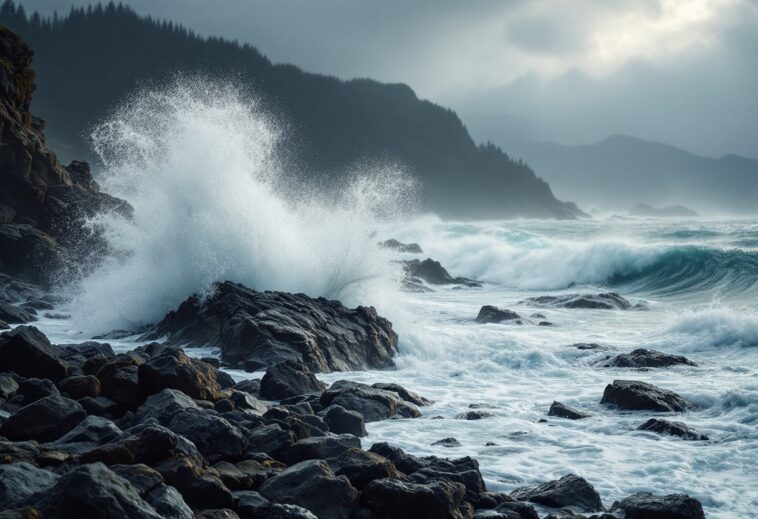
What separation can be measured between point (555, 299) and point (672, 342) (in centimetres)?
725

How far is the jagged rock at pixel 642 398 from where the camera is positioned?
8211 millimetres

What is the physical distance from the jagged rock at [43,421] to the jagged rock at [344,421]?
2.28 metres

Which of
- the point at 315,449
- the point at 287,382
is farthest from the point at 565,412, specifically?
the point at 315,449

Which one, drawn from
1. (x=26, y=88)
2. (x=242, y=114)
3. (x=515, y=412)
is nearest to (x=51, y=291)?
(x=242, y=114)

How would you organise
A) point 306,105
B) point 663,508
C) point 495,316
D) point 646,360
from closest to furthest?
point 663,508 < point 646,360 < point 495,316 < point 306,105

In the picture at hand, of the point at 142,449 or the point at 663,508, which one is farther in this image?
the point at 663,508

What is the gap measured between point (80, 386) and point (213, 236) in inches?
302

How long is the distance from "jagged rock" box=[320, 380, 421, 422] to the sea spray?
18.1 feet

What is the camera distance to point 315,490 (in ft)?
14.1

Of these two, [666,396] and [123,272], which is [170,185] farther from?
[666,396]

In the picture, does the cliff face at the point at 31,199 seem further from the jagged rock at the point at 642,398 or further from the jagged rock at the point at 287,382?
the jagged rock at the point at 642,398

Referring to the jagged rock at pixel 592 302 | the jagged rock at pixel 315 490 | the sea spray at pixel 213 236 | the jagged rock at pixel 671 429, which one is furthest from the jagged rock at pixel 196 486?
the jagged rock at pixel 592 302

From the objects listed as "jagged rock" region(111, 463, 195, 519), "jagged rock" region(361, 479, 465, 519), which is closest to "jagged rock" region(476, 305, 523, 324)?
"jagged rock" region(361, 479, 465, 519)

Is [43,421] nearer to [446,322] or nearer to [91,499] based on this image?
[91,499]
